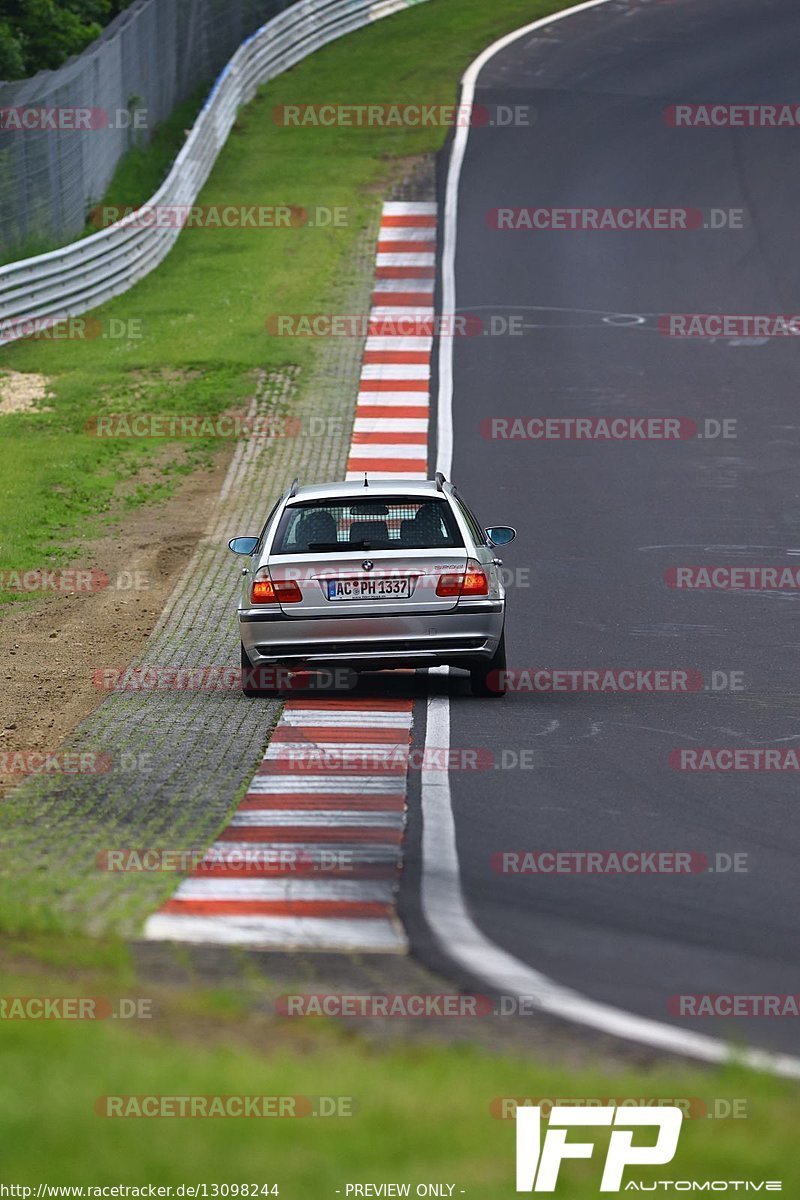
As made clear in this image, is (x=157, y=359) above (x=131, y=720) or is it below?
above

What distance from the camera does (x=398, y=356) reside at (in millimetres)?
27188

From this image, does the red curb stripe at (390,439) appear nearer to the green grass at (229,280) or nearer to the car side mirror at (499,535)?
the green grass at (229,280)

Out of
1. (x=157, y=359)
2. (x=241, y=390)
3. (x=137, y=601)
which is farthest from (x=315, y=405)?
(x=137, y=601)

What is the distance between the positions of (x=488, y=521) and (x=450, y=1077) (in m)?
13.7

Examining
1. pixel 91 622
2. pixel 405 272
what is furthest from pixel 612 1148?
pixel 405 272

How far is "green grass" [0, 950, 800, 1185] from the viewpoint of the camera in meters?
4.94

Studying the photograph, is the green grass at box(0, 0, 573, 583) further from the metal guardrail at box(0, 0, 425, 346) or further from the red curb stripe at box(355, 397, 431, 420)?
the red curb stripe at box(355, 397, 431, 420)

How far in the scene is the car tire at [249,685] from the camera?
1295 cm

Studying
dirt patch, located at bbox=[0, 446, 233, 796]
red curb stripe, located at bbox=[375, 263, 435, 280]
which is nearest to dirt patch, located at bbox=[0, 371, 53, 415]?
dirt patch, located at bbox=[0, 446, 233, 796]

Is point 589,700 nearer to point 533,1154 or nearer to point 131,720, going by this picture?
point 131,720

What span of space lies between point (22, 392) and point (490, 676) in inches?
580

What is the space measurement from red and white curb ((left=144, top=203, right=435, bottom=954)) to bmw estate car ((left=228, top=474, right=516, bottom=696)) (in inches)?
16.9

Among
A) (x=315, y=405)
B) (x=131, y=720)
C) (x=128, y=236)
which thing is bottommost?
(x=131, y=720)

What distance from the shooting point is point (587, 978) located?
22.9ft
